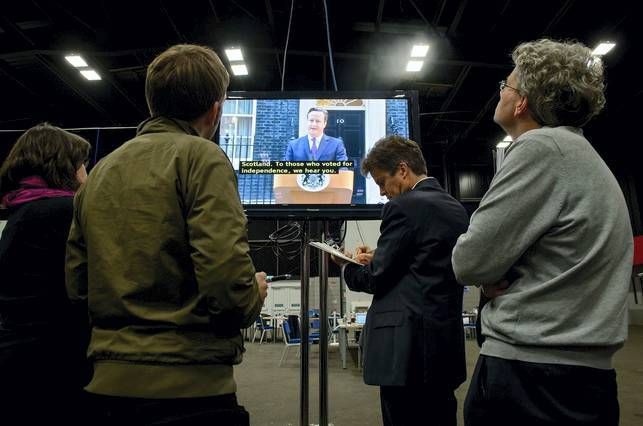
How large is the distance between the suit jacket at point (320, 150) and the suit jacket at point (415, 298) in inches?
21.9

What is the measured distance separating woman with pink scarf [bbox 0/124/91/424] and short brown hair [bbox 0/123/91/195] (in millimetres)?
63

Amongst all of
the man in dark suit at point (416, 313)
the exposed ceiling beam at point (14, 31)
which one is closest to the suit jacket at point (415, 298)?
the man in dark suit at point (416, 313)

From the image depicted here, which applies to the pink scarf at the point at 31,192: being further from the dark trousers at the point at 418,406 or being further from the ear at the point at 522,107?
the ear at the point at 522,107

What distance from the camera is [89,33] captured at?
6.68 m

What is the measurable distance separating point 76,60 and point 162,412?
754cm

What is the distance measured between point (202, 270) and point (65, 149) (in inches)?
39.1

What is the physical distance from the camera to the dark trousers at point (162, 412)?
0.91m

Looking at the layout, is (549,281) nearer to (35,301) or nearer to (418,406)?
(418,406)

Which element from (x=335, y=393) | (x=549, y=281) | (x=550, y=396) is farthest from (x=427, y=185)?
(x=335, y=393)

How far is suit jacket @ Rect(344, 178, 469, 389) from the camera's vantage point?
157 centimetres

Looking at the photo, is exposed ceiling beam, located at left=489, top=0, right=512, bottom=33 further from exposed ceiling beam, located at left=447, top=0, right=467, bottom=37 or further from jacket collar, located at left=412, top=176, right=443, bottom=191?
jacket collar, located at left=412, top=176, right=443, bottom=191

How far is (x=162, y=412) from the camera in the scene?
916 millimetres

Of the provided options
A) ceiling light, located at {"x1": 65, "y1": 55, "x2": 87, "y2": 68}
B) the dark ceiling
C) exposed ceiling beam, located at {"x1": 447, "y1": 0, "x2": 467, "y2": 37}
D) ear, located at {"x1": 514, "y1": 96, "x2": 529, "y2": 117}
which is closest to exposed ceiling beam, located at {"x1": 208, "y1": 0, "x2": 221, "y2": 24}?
the dark ceiling

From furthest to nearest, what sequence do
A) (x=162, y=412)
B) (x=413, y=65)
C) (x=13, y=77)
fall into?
(x=13, y=77) < (x=413, y=65) < (x=162, y=412)
